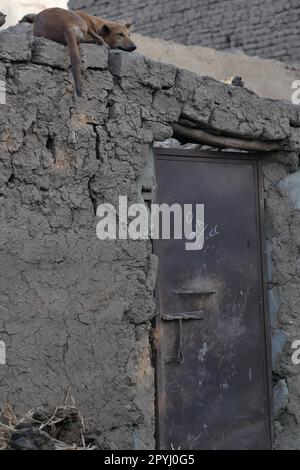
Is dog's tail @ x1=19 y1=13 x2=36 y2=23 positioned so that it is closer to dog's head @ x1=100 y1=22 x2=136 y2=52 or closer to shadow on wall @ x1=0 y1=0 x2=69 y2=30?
dog's head @ x1=100 y1=22 x2=136 y2=52

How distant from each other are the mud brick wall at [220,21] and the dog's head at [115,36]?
9735mm

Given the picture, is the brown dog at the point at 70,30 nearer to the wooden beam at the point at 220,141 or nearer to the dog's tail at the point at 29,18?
the dog's tail at the point at 29,18

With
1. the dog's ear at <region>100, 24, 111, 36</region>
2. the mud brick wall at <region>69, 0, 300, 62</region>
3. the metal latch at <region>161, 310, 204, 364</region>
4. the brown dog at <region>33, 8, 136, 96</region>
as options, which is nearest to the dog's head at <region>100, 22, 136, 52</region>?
the dog's ear at <region>100, 24, 111, 36</region>

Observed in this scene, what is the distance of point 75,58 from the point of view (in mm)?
4426

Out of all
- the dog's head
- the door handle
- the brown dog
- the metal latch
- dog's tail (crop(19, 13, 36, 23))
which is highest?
dog's tail (crop(19, 13, 36, 23))

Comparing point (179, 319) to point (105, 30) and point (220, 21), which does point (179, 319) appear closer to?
point (105, 30)

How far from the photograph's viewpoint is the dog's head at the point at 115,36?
17.0ft

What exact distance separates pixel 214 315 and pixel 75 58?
1.91 meters

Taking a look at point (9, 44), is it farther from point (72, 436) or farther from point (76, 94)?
point (72, 436)

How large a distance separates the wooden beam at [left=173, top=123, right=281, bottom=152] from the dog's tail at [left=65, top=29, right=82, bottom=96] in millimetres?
862

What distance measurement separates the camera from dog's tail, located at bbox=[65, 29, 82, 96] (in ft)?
14.5

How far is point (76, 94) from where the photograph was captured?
4.52 meters

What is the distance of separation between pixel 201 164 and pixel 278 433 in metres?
1.90
